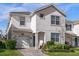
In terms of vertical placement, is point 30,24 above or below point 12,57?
above

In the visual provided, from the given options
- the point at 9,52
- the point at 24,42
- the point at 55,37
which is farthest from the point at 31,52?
the point at 55,37

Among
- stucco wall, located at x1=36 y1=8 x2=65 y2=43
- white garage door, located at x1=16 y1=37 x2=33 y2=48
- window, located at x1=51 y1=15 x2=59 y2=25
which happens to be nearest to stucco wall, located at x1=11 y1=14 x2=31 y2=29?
stucco wall, located at x1=36 y1=8 x2=65 y2=43

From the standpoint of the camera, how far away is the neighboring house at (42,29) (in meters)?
26.4

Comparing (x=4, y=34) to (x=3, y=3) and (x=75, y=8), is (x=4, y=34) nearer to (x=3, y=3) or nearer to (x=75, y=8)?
(x=3, y=3)

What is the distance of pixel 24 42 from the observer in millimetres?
26438

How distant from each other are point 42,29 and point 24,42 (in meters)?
1.59

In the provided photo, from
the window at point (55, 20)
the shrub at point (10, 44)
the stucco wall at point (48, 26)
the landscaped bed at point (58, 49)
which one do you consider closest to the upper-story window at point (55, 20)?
the window at point (55, 20)

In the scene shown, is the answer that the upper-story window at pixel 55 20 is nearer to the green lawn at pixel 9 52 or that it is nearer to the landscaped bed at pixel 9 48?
the landscaped bed at pixel 9 48

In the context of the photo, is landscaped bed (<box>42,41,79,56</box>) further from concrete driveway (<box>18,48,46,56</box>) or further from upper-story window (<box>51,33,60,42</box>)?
upper-story window (<box>51,33,60,42</box>)

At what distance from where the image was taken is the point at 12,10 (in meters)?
25.8

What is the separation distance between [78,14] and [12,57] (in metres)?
5.41

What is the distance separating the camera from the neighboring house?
26359 millimetres

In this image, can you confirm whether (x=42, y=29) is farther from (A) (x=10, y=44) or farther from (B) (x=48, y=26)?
(A) (x=10, y=44)

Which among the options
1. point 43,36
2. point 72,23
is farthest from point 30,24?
point 72,23
